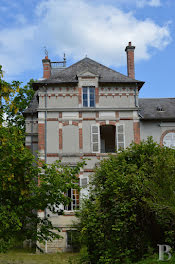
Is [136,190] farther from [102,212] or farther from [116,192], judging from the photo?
[102,212]

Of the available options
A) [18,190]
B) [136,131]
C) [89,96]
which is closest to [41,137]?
[89,96]

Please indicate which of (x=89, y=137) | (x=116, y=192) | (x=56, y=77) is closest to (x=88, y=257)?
(x=116, y=192)

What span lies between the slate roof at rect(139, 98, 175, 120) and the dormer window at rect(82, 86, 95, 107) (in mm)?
3328

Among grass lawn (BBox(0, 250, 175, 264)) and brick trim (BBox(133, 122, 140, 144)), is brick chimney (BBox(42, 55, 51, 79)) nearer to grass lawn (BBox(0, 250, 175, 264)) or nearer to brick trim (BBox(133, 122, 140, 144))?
brick trim (BBox(133, 122, 140, 144))

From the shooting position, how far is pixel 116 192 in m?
11.7

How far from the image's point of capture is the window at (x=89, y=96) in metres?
22.5

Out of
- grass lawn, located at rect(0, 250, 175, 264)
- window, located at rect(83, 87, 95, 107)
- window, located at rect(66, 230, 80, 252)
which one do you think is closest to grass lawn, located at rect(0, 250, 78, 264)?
grass lawn, located at rect(0, 250, 175, 264)

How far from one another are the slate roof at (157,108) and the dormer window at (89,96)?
3.33 m

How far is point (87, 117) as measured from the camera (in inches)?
872

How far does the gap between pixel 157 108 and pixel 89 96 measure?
4973 millimetres

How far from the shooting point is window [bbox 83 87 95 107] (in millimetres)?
22450

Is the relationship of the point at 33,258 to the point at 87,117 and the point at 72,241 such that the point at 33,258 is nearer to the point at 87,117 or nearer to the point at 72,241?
the point at 72,241

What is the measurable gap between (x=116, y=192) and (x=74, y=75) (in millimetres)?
13175

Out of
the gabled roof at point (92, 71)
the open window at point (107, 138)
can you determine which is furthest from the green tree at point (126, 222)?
the gabled roof at point (92, 71)
